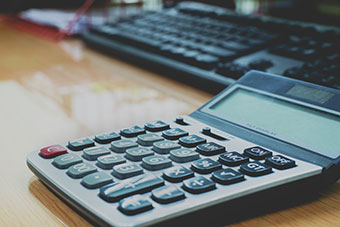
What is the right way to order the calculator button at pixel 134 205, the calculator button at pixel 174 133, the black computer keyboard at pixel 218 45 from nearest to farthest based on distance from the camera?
1. the calculator button at pixel 134 205
2. the calculator button at pixel 174 133
3. the black computer keyboard at pixel 218 45

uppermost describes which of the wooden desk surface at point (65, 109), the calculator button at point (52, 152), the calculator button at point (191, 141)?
the calculator button at point (191, 141)

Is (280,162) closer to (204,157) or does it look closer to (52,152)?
(204,157)

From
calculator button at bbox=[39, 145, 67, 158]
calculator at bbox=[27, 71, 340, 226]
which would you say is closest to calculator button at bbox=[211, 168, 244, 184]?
calculator at bbox=[27, 71, 340, 226]

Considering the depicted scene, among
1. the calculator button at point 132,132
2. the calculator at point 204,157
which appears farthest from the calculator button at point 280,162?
the calculator button at point 132,132

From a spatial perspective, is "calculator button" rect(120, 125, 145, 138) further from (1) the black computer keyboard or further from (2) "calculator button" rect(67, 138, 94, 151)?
(1) the black computer keyboard

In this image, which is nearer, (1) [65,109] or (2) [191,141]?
(2) [191,141]

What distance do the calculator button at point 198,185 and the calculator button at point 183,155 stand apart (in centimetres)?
3

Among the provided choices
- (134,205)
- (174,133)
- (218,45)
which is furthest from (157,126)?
(218,45)

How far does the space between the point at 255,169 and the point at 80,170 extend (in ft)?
0.36

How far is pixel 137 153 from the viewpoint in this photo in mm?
316

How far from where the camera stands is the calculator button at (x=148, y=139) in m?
0.34

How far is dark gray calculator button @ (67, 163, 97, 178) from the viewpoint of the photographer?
292 millimetres

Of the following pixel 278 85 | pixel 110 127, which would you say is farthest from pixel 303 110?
pixel 110 127

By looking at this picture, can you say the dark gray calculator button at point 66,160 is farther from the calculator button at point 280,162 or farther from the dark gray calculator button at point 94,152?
the calculator button at point 280,162
